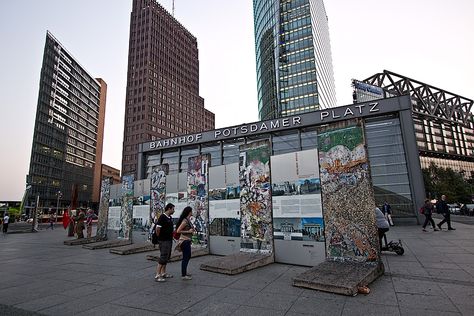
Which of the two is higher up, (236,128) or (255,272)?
(236,128)

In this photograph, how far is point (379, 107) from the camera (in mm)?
23156

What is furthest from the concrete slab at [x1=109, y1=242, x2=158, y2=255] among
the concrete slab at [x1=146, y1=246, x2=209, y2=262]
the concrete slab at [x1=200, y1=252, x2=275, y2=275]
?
the concrete slab at [x1=200, y1=252, x2=275, y2=275]

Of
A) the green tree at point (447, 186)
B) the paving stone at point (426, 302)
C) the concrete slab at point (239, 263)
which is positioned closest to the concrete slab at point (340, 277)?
the paving stone at point (426, 302)

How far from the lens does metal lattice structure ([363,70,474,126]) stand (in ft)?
222

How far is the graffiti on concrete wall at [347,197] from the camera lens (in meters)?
6.57

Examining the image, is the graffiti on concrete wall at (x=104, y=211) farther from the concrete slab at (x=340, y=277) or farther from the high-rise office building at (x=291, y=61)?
the high-rise office building at (x=291, y=61)

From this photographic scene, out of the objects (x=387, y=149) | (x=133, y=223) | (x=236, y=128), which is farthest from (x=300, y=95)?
(x=133, y=223)

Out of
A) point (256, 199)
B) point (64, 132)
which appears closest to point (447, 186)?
point (256, 199)

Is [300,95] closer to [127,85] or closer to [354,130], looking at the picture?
[354,130]

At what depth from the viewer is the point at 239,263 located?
7.32 meters

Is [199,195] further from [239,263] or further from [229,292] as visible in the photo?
[229,292]

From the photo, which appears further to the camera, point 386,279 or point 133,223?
point 133,223

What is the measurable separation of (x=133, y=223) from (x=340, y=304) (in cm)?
1285

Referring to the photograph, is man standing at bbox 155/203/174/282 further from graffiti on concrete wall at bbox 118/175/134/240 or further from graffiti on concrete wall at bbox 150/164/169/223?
graffiti on concrete wall at bbox 118/175/134/240
